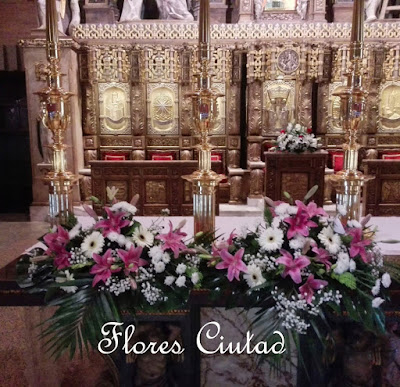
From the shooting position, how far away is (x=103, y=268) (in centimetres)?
195

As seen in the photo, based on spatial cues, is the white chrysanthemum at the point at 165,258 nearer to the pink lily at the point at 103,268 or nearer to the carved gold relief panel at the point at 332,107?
the pink lily at the point at 103,268

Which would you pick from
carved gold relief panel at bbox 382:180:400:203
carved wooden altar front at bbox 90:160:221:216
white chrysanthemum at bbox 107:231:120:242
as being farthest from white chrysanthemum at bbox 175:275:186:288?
carved gold relief panel at bbox 382:180:400:203

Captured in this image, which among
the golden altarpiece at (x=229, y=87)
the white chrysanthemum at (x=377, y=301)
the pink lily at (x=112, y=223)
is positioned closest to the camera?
the white chrysanthemum at (x=377, y=301)

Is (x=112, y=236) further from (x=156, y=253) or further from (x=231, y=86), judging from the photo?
(x=231, y=86)

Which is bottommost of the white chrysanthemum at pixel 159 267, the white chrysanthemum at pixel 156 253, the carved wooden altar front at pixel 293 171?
the carved wooden altar front at pixel 293 171

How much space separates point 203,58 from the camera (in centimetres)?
269

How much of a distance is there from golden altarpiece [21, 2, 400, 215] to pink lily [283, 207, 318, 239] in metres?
6.58

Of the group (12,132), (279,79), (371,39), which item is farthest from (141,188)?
(371,39)

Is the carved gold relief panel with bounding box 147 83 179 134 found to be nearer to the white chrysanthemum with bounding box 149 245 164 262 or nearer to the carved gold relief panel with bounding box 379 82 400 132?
the carved gold relief panel with bounding box 379 82 400 132

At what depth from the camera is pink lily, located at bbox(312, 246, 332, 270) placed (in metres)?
1.95

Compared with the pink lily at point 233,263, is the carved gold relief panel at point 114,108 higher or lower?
higher

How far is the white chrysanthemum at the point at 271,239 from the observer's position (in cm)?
196

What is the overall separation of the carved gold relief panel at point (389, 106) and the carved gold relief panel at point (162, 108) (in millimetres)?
4016

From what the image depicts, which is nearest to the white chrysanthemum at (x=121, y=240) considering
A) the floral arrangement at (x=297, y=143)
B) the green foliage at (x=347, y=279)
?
the green foliage at (x=347, y=279)
